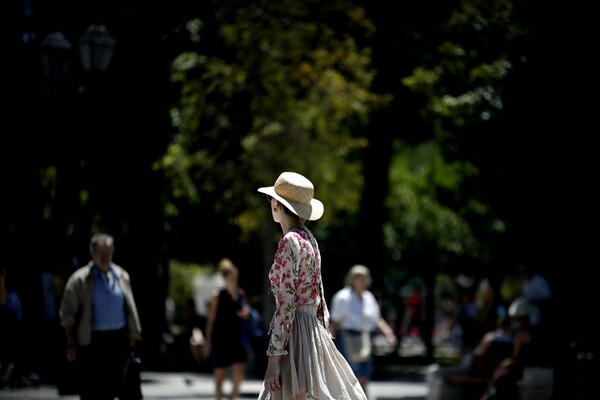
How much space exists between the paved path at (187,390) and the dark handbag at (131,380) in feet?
15.6

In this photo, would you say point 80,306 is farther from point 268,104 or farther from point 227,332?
point 268,104

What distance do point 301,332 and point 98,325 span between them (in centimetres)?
374

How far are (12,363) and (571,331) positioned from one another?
309 inches

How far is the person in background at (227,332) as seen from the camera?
15.5m

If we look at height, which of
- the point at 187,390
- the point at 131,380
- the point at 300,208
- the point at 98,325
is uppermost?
the point at 300,208

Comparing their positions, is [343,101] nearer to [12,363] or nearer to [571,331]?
[12,363]

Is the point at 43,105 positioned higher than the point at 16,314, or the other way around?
the point at 43,105

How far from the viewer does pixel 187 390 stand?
66.5ft

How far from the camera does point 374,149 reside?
107 ft

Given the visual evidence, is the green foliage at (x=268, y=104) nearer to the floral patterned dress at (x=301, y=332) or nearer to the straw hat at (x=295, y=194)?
the straw hat at (x=295, y=194)

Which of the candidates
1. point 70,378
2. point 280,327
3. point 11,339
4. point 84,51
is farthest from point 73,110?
point 280,327

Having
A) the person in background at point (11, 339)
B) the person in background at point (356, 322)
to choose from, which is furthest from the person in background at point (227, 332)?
the person in background at point (11, 339)

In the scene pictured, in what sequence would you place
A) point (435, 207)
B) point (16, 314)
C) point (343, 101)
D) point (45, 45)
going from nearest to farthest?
point (45, 45), point (16, 314), point (343, 101), point (435, 207)

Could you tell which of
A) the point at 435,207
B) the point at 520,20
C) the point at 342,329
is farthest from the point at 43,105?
the point at 435,207
